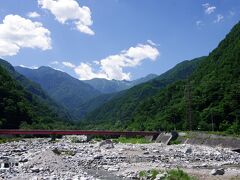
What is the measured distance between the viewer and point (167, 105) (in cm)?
17700

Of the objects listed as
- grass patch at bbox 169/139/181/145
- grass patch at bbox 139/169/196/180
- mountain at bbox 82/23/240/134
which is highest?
mountain at bbox 82/23/240/134

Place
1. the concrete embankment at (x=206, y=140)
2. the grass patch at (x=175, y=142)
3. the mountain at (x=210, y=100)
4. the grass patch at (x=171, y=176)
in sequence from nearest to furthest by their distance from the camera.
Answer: the grass patch at (x=171, y=176) < the concrete embankment at (x=206, y=140) < the grass patch at (x=175, y=142) < the mountain at (x=210, y=100)

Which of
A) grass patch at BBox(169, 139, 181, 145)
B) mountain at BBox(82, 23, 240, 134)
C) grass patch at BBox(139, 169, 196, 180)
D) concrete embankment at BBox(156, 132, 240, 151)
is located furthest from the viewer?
mountain at BBox(82, 23, 240, 134)

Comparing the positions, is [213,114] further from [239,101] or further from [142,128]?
[142,128]

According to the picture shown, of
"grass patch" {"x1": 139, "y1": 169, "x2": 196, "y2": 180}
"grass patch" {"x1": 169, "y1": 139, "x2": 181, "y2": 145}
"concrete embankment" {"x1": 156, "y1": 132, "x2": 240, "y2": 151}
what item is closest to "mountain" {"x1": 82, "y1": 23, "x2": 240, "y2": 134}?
"concrete embankment" {"x1": 156, "y1": 132, "x2": 240, "y2": 151}

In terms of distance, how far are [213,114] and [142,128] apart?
32507 millimetres

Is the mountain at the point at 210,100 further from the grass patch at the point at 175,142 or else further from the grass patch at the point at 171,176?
the grass patch at the point at 171,176

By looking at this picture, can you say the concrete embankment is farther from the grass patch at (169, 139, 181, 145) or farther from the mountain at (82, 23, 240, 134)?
the mountain at (82, 23, 240, 134)

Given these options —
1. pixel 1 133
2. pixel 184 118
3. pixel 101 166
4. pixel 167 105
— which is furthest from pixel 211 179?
pixel 167 105

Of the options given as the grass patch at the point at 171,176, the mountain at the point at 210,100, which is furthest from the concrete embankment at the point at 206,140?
the grass patch at the point at 171,176

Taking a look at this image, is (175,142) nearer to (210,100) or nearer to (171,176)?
(210,100)

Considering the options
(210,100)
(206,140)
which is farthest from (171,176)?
(210,100)

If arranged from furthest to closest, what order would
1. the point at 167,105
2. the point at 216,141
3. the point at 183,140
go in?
the point at 167,105
the point at 183,140
the point at 216,141

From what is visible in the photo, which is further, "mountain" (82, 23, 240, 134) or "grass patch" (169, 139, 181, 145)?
"mountain" (82, 23, 240, 134)
